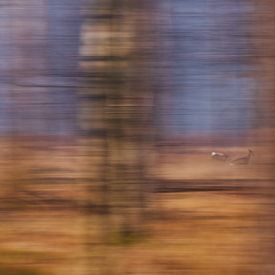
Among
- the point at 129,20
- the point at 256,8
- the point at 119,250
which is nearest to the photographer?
the point at 256,8

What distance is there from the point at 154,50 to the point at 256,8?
0.79 m

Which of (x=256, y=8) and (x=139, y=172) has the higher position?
(x=256, y=8)

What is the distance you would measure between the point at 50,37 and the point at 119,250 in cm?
134

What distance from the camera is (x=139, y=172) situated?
9.09 ft

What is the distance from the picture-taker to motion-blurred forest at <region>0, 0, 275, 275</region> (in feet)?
7.20

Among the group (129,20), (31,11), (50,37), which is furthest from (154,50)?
(31,11)

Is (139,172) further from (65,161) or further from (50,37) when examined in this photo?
(50,37)

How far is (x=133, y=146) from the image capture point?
8.34 feet

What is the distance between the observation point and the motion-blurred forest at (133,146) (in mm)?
2193

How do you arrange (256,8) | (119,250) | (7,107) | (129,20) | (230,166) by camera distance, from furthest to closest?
(7,107) < (230,166) < (119,250) < (129,20) < (256,8)

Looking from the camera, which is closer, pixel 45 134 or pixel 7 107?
pixel 45 134

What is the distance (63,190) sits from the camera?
3.57 meters

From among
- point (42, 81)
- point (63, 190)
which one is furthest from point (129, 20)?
point (63, 190)

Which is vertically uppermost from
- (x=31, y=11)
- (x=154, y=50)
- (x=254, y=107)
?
(x=31, y=11)
